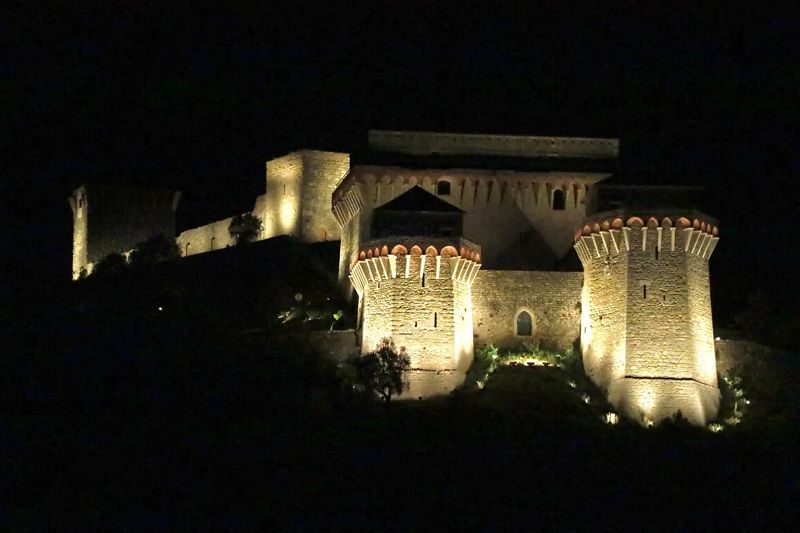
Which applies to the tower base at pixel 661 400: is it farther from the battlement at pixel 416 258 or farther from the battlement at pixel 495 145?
the battlement at pixel 495 145

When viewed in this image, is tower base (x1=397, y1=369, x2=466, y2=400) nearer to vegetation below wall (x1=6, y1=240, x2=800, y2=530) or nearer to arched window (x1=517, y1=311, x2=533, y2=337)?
vegetation below wall (x1=6, y1=240, x2=800, y2=530)

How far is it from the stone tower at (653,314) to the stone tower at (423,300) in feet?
18.4

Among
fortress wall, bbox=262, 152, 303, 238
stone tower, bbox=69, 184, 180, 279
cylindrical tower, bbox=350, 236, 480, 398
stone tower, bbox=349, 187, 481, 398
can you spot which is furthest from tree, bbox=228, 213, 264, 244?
cylindrical tower, bbox=350, 236, 480, 398

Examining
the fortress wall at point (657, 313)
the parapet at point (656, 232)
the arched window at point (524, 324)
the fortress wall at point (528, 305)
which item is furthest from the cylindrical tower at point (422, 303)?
the fortress wall at point (657, 313)

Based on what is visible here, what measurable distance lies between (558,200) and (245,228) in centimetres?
2086

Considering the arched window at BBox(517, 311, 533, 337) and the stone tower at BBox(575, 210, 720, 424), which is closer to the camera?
the stone tower at BBox(575, 210, 720, 424)

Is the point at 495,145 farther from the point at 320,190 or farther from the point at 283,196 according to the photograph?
the point at 283,196

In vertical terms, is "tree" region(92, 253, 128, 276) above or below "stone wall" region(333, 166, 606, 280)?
below

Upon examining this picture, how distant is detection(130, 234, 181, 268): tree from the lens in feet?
374

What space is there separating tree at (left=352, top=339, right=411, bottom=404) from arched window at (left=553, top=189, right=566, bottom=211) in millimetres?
14936

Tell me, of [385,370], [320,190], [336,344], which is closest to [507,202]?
[336,344]

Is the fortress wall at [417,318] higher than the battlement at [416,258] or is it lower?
lower

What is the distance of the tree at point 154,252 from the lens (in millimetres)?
113869

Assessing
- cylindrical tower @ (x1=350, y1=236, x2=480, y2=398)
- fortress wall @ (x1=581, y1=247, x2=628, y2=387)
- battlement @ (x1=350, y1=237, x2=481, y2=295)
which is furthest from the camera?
battlement @ (x1=350, y1=237, x2=481, y2=295)
